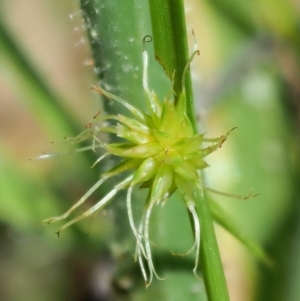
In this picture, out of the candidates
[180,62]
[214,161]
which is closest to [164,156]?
[180,62]

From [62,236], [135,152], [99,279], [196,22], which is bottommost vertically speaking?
[99,279]

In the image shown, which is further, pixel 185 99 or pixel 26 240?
pixel 26 240

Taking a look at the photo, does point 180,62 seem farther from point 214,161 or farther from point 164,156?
point 214,161

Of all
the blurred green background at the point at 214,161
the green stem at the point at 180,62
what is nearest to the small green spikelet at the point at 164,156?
the green stem at the point at 180,62

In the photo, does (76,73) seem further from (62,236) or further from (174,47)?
(174,47)

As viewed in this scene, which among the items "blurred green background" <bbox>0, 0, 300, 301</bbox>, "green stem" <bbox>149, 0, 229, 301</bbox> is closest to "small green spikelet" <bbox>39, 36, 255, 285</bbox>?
"green stem" <bbox>149, 0, 229, 301</bbox>

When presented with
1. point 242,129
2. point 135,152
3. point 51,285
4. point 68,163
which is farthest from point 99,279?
point 135,152

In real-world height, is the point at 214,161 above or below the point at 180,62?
below
